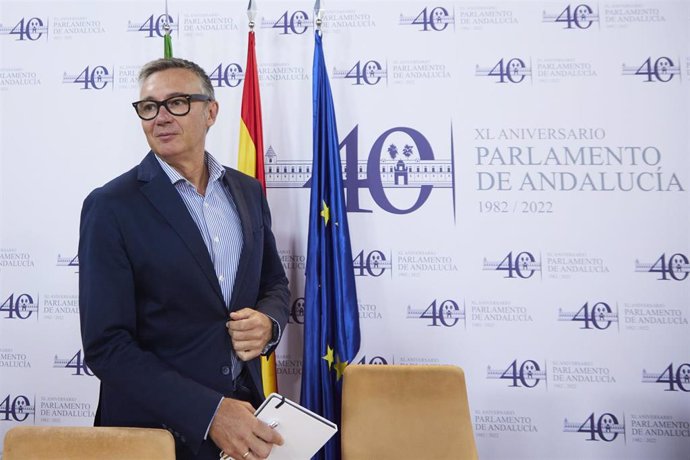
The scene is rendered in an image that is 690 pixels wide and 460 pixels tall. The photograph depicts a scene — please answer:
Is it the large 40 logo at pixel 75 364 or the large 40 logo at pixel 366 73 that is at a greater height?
the large 40 logo at pixel 366 73

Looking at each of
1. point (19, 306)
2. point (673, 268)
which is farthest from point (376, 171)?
point (19, 306)

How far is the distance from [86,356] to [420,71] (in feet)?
6.69

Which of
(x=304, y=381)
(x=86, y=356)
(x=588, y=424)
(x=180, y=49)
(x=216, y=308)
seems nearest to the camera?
(x=86, y=356)

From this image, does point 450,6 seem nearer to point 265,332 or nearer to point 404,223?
point 404,223

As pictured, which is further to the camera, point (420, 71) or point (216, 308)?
point (420, 71)

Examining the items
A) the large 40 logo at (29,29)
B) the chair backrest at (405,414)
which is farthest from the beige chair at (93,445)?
the large 40 logo at (29,29)

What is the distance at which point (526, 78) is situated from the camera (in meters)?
2.44

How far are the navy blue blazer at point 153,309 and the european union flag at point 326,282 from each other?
0.69 meters

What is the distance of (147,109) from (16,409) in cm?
206

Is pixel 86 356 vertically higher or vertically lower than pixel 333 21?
lower

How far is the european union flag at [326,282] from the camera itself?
85.0 inches

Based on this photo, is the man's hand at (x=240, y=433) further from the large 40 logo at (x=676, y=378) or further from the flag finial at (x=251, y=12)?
the large 40 logo at (x=676, y=378)

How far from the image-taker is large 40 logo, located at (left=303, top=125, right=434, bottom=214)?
2428mm

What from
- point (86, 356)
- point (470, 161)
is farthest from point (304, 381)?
point (470, 161)
